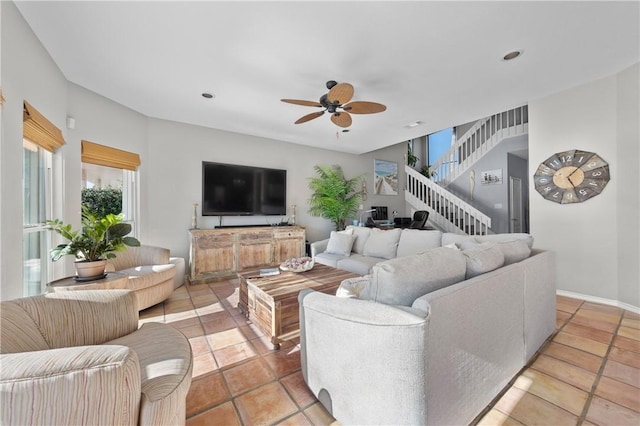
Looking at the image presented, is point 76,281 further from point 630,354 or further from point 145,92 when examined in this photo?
point 630,354

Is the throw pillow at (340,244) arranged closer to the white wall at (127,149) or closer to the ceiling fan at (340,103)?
the white wall at (127,149)

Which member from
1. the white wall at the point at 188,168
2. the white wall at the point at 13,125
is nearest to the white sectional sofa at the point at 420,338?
the white wall at the point at 13,125

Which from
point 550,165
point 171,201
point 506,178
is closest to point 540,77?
point 550,165

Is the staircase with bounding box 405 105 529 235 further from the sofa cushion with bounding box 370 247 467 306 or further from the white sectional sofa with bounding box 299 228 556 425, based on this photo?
the sofa cushion with bounding box 370 247 467 306

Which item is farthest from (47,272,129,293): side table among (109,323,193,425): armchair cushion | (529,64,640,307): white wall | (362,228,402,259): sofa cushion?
(529,64,640,307): white wall

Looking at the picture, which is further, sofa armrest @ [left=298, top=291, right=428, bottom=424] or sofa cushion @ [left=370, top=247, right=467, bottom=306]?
sofa cushion @ [left=370, top=247, right=467, bottom=306]

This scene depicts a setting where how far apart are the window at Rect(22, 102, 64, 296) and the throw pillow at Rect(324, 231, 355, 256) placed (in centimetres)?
322

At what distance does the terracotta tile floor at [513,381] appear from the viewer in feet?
4.59

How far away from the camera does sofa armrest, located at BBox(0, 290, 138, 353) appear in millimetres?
1140

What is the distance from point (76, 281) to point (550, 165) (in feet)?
17.4

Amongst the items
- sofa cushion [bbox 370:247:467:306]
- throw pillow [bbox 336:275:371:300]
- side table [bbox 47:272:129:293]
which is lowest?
side table [bbox 47:272:129:293]

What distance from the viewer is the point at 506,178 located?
562 centimetres

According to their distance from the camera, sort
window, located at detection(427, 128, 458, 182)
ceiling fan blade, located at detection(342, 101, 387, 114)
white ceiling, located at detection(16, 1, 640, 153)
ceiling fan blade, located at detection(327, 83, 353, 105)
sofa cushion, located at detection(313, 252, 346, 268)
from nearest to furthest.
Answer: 1. white ceiling, located at detection(16, 1, 640, 153)
2. ceiling fan blade, located at detection(327, 83, 353, 105)
3. ceiling fan blade, located at detection(342, 101, 387, 114)
4. sofa cushion, located at detection(313, 252, 346, 268)
5. window, located at detection(427, 128, 458, 182)

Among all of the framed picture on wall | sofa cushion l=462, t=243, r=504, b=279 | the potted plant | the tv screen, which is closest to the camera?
sofa cushion l=462, t=243, r=504, b=279
